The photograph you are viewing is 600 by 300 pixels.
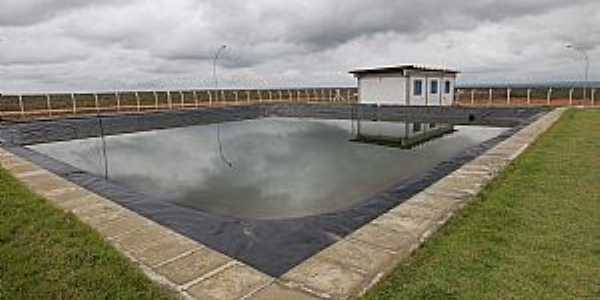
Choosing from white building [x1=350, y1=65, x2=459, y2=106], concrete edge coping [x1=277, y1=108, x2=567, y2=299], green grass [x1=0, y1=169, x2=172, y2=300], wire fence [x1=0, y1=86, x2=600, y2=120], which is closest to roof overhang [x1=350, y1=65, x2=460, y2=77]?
white building [x1=350, y1=65, x2=459, y2=106]

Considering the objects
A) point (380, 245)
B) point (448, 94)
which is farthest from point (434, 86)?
point (380, 245)

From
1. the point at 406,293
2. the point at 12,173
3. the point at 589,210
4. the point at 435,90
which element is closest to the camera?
the point at 406,293

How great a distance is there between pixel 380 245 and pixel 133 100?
93.1 ft

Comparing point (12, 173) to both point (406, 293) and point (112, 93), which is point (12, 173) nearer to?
point (406, 293)

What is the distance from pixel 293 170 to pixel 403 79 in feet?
51.7

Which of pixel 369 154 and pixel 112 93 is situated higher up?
pixel 112 93

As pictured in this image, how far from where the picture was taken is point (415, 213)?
14.4 ft

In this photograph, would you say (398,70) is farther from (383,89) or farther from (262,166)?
(262,166)

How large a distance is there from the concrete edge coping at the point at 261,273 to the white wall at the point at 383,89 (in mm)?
17709

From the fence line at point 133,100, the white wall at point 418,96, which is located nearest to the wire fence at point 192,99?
the fence line at point 133,100

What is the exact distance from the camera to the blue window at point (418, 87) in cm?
2295

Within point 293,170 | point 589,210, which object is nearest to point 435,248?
point 589,210

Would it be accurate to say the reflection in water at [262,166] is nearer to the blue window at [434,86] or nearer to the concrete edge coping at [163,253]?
the concrete edge coping at [163,253]

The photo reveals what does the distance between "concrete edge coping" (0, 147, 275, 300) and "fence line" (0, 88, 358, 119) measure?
67.0ft
